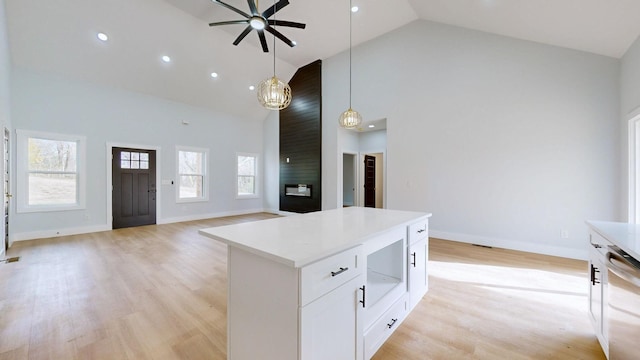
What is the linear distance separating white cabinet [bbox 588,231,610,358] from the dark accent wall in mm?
5431

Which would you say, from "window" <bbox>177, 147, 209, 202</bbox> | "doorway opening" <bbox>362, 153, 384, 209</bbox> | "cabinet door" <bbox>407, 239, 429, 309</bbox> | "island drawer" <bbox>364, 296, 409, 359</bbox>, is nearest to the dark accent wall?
"doorway opening" <bbox>362, 153, 384, 209</bbox>

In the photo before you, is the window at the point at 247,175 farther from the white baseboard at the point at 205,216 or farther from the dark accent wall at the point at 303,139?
the dark accent wall at the point at 303,139

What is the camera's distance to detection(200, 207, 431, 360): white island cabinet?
3.69ft

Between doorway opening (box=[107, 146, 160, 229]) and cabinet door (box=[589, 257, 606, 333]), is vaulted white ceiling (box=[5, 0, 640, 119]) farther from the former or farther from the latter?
cabinet door (box=[589, 257, 606, 333])

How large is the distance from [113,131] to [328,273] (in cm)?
664

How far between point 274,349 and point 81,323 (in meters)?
1.99

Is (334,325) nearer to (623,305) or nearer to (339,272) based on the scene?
(339,272)

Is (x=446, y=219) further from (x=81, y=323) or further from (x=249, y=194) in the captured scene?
(x=249, y=194)

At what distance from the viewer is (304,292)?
1112 millimetres

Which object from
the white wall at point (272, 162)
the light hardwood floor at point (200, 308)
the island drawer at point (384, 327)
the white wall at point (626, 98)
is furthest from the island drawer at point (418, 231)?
the white wall at point (272, 162)

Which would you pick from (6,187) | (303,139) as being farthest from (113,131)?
(303,139)

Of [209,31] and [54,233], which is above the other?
[209,31]

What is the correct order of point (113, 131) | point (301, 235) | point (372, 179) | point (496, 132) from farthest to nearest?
point (372, 179)
point (113, 131)
point (496, 132)
point (301, 235)

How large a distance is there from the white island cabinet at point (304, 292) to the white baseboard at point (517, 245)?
11.2 feet
